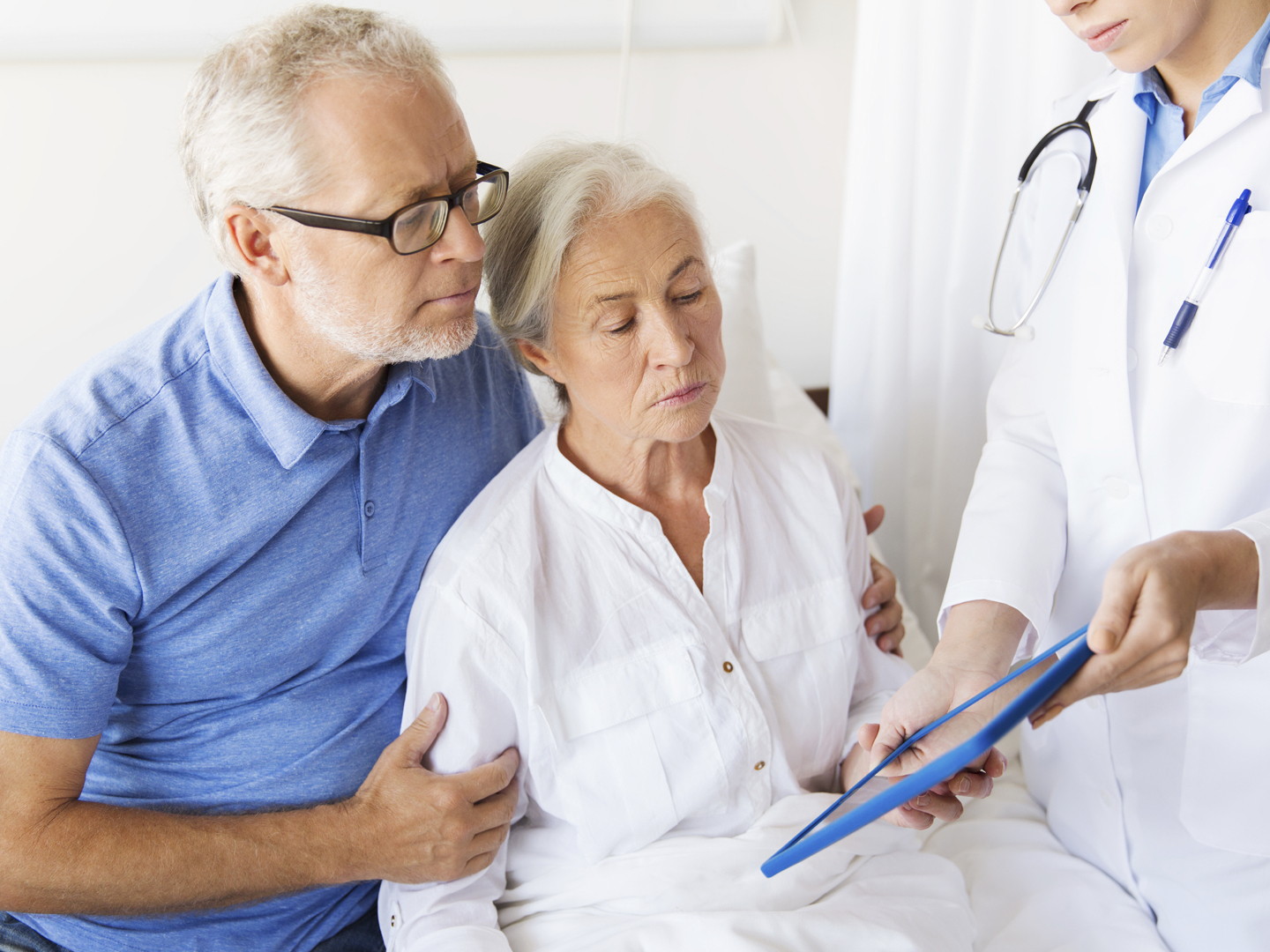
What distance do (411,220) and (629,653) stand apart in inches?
24.1

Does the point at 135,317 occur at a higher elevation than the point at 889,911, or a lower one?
higher

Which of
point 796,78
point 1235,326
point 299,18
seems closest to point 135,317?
point 299,18

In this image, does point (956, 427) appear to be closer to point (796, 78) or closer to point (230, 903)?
point (796, 78)

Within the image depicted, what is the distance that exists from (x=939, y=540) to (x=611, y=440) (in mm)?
1034

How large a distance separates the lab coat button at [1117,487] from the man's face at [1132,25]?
481 millimetres

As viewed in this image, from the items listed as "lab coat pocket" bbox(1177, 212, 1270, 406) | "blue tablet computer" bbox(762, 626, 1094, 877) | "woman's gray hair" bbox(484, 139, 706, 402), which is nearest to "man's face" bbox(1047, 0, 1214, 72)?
"lab coat pocket" bbox(1177, 212, 1270, 406)

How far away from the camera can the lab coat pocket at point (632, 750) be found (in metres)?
1.25

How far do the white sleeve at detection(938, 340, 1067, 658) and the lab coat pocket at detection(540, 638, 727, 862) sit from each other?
366 millimetres

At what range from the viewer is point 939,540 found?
6.95 ft

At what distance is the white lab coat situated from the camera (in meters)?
1.11

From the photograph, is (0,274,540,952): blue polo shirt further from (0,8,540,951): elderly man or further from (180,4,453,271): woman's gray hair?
(180,4,453,271): woman's gray hair

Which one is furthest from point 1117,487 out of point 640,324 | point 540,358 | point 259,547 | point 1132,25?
point 259,547

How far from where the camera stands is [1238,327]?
110 cm

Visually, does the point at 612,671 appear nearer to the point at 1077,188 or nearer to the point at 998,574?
the point at 998,574
